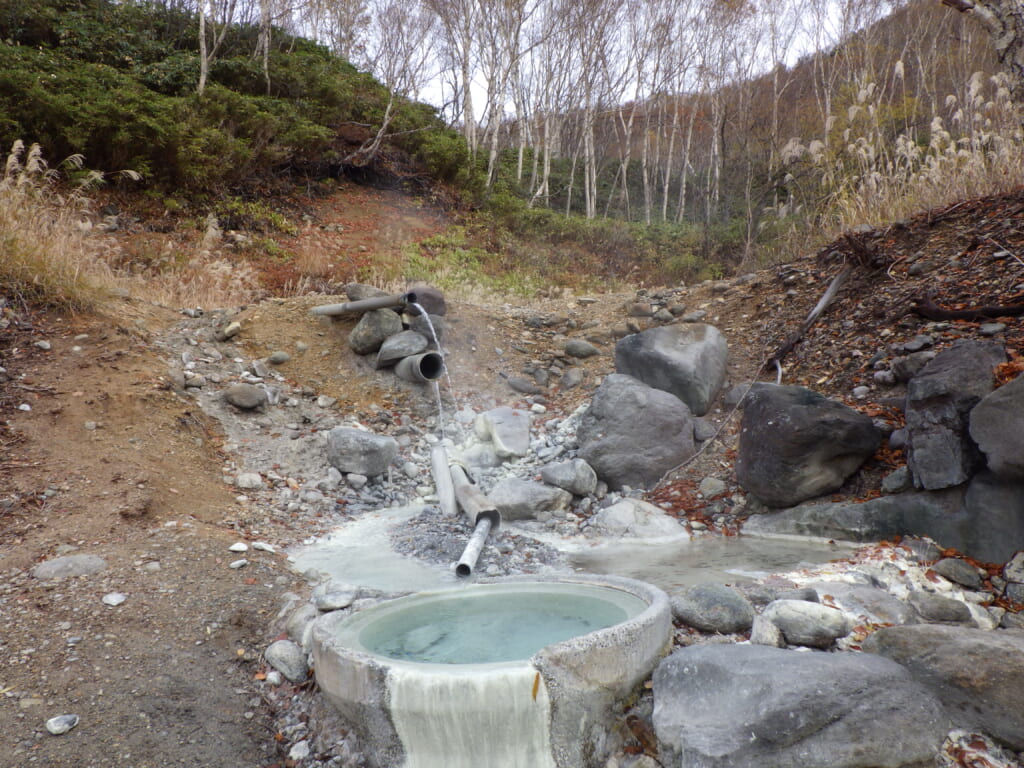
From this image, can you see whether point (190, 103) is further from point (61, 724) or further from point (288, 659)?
point (61, 724)

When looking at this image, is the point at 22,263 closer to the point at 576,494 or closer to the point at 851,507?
the point at 576,494

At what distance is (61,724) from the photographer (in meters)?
2.04

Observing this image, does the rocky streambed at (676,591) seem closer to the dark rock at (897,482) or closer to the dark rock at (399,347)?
the dark rock at (897,482)

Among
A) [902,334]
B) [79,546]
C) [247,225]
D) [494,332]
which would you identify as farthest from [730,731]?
[247,225]

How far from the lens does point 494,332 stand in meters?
6.65

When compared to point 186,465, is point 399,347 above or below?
above

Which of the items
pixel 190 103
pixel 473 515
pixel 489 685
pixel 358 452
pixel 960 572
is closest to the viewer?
pixel 489 685

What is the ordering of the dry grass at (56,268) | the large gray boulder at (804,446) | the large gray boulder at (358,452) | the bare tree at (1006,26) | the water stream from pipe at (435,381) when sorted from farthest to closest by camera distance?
1. the water stream from pipe at (435,381)
2. the dry grass at (56,268)
3. the large gray boulder at (358,452)
4. the large gray boulder at (804,446)
5. the bare tree at (1006,26)

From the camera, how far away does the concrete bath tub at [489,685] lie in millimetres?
1912

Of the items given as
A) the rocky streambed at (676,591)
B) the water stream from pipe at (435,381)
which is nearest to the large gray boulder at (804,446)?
the rocky streambed at (676,591)

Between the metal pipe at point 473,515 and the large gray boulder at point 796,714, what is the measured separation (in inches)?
52.3

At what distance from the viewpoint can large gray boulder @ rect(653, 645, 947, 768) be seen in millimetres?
1782

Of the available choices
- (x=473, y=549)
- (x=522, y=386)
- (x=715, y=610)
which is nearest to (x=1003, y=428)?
(x=715, y=610)

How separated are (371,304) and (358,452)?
182 cm
